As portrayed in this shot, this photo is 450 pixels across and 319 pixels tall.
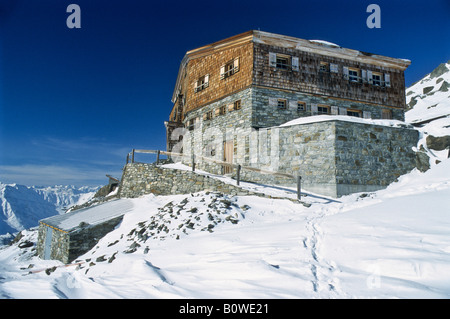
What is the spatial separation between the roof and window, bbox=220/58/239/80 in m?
11.1

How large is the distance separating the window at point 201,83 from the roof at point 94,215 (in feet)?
35.1

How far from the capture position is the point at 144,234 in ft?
35.2

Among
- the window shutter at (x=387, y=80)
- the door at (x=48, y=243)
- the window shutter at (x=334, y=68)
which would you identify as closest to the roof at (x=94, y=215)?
the door at (x=48, y=243)

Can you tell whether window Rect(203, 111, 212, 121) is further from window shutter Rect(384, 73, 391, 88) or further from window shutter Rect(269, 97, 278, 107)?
window shutter Rect(384, 73, 391, 88)

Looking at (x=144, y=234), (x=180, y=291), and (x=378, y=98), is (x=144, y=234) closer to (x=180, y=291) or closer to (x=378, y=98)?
(x=180, y=291)

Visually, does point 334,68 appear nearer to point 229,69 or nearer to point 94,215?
point 229,69

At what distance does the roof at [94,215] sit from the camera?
13761mm

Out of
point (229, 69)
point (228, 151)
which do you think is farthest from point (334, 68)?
point (228, 151)

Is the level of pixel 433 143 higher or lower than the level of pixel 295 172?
higher

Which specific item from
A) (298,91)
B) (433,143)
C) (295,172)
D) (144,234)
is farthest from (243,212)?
(433,143)

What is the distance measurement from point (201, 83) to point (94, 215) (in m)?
13.0

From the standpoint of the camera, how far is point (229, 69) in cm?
2044

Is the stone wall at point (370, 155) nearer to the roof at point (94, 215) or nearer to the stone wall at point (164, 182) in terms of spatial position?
the stone wall at point (164, 182)
